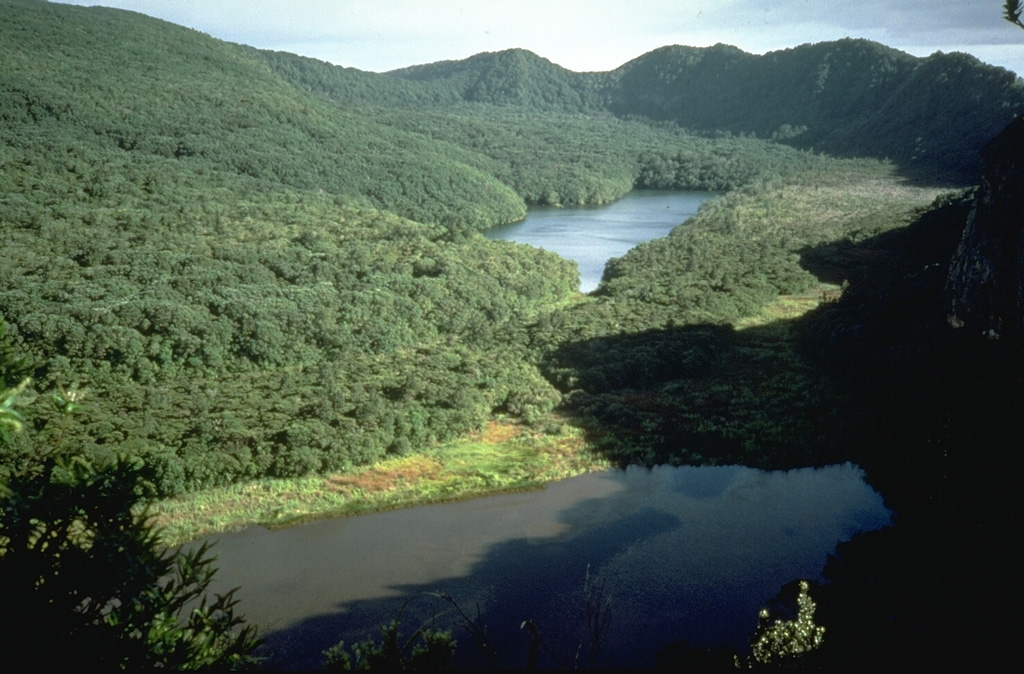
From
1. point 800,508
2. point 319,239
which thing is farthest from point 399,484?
point 319,239

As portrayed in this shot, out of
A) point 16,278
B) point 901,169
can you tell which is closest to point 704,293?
point 16,278

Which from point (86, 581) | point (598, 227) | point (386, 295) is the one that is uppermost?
point (598, 227)

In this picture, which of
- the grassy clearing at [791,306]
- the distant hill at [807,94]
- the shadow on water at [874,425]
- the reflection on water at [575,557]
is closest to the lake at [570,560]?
the reflection on water at [575,557]

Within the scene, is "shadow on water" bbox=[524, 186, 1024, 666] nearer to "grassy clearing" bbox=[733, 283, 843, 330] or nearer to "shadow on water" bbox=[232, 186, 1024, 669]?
"shadow on water" bbox=[232, 186, 1024, 669]

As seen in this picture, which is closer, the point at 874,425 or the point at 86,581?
the point at 86,581

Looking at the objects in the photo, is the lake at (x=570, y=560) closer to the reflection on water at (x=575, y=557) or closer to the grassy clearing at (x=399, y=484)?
the reflection on water at (x=575, y=557)

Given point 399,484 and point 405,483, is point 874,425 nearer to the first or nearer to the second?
point 405,483
